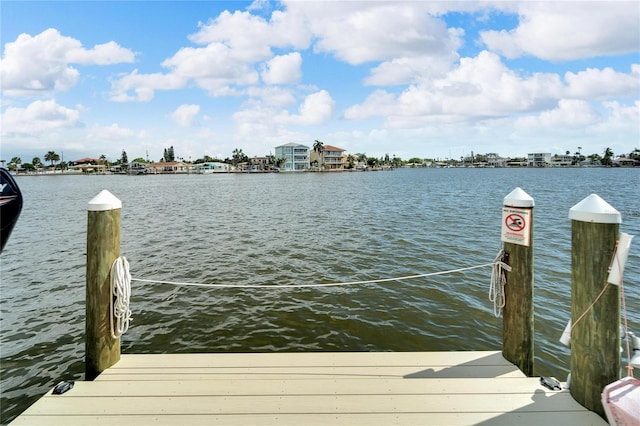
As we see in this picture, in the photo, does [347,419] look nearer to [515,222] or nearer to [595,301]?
[595,301]

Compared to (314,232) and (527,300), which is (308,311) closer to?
(527,300)

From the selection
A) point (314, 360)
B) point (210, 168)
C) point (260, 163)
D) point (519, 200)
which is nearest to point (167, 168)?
point (210, 168)

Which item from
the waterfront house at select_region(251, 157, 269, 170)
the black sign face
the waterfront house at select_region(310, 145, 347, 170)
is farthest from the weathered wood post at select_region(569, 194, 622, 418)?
the waterfront house at select_region(251, 157, 269, 170)

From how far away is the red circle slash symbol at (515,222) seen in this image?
12.8 ft

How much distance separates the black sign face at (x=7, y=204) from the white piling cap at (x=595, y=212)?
5619mm

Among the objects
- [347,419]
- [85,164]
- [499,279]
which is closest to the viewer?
[347,419]

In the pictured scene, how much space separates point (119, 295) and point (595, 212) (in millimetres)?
4643

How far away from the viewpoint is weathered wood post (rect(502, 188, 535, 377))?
3.92 meters

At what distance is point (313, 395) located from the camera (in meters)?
3.34

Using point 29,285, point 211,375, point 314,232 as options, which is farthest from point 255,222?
point 211,375

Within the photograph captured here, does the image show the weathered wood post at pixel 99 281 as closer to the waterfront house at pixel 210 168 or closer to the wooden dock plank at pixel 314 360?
the wooden dock plank at pixel 314 360

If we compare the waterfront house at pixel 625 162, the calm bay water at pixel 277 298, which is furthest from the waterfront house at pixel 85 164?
the waterfront house at pixel 625 162

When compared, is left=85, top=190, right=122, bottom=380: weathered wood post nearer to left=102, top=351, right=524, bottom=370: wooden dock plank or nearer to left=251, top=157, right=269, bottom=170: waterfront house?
left=102, top=351, right=524, bottom=370: wooden dock plank

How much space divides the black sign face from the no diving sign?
545 cm
